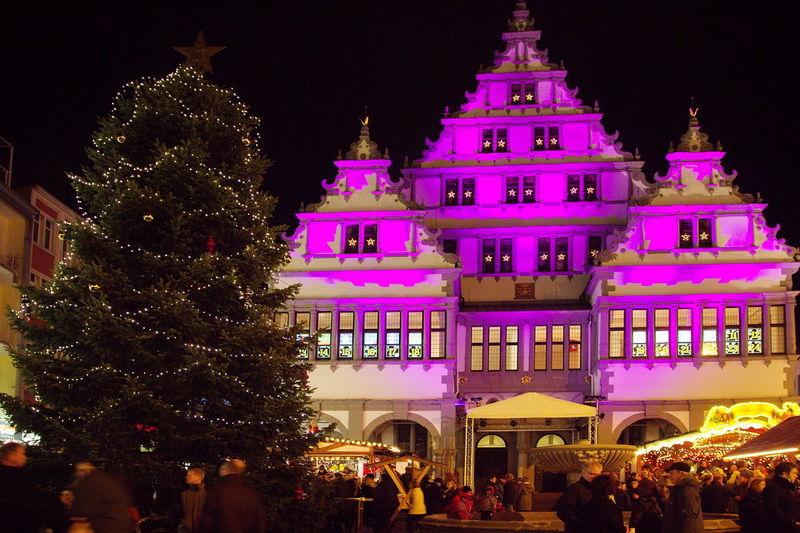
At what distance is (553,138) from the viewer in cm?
4372

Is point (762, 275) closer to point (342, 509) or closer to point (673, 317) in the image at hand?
point (673, 317)

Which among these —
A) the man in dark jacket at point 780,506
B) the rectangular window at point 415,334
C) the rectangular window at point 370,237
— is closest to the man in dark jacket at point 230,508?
the man in dark jacket at point 780,506

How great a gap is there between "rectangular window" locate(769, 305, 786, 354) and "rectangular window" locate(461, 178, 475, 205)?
38.7 feet

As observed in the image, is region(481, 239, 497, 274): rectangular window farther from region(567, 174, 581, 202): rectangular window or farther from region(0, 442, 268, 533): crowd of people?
region(0, 442, 268, 533): crowd of people

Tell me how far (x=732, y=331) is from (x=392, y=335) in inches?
475

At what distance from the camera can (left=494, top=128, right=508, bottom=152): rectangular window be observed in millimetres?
43844

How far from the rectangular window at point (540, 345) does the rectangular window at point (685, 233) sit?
605cm

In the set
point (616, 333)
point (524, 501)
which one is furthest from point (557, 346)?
point (524, 501)

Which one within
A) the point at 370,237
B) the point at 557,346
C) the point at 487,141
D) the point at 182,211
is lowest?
the point at 182,211

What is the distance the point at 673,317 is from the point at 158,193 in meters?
25.3

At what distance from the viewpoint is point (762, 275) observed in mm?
→ 39938

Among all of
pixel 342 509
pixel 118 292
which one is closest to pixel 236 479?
pixel 118 292

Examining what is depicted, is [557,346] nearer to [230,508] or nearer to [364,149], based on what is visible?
[364,149]

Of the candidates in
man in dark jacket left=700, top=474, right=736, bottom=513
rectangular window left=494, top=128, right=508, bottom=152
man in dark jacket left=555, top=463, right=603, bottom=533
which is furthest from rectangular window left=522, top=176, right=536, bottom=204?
man in dark jacket left=555, top=463, right=603, bottom=533
